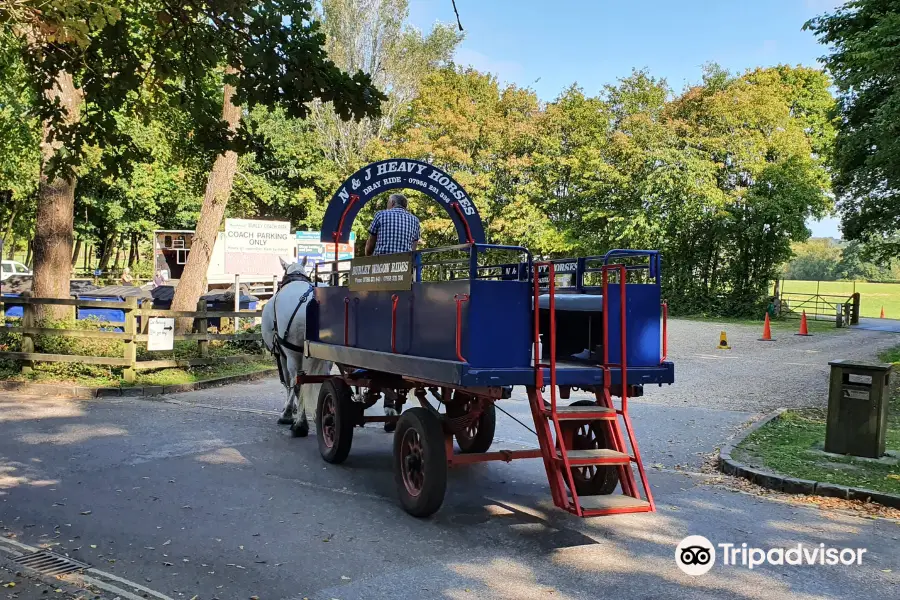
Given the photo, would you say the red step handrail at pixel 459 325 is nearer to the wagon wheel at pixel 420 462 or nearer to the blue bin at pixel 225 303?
the wagon wheel at pixel 420 462

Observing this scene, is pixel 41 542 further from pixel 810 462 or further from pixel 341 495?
pixel 810 462

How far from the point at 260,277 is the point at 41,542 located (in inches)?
581

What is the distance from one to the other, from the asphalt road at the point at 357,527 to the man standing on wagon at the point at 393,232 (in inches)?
87.8

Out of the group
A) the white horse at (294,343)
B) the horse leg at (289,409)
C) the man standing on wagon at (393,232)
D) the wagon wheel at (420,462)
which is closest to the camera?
the wagon wheel at (420,462)

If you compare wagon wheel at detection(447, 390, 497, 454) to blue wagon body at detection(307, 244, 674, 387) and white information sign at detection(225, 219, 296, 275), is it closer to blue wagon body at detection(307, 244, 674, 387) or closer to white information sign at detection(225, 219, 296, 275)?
blue wagon body at detection(307, 244, 674, 387)

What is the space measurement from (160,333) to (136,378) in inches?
33.8

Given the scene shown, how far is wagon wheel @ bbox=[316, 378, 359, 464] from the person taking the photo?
25.5 ft

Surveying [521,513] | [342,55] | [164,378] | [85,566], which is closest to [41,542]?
[85,566]

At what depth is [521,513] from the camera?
6.31 m

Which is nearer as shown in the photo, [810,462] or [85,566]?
[85,566]

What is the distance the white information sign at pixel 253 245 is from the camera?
19.0 metres

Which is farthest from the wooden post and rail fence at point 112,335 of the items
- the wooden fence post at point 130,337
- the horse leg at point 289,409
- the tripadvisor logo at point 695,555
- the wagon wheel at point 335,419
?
the tripadvisor logo at point 695,555

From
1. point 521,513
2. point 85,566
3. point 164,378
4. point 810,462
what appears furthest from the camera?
→ point 164,378

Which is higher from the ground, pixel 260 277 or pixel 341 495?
pixel 260 277
